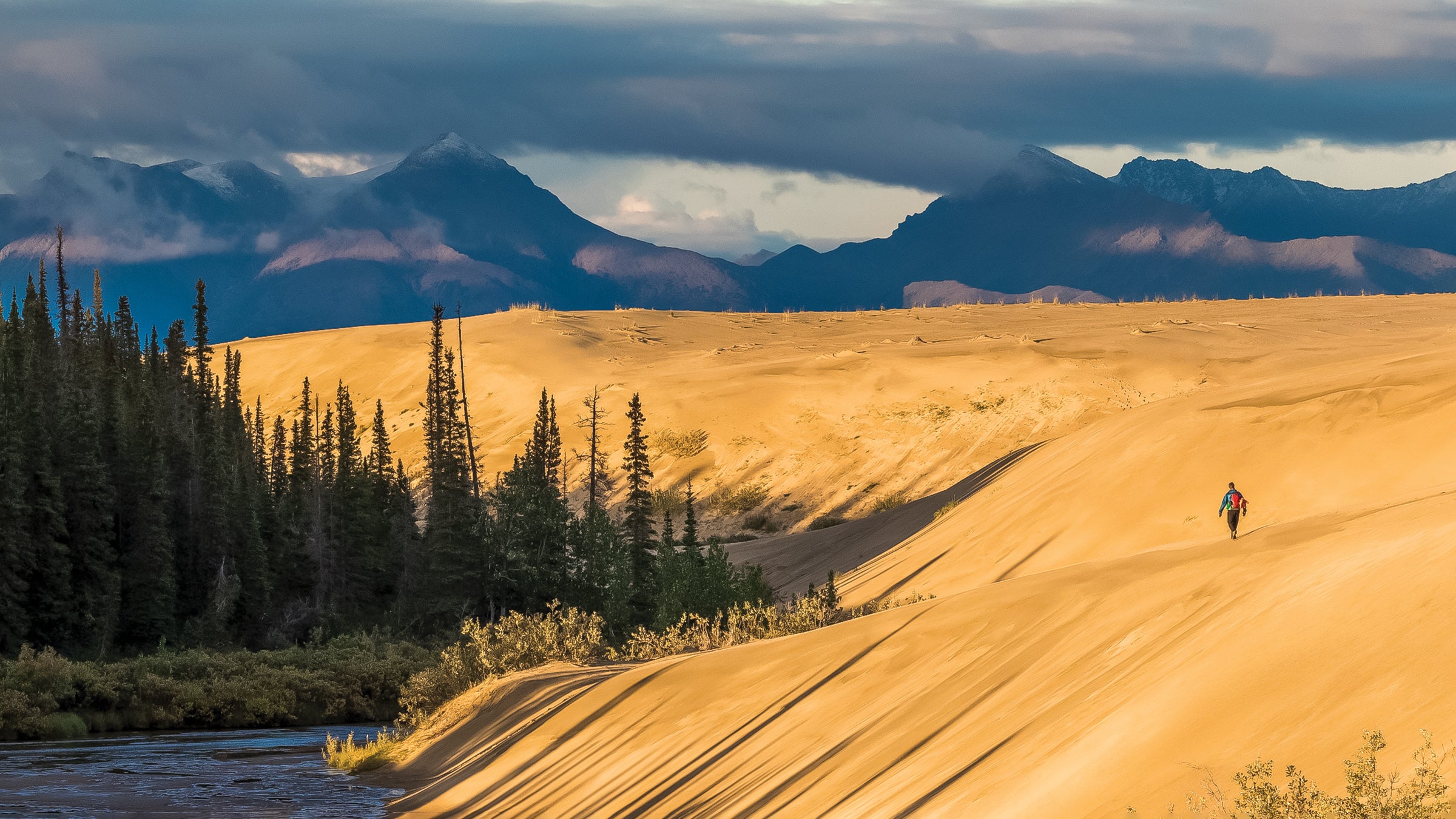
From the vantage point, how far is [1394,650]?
11438 mm

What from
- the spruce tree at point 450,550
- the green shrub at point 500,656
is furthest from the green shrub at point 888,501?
the green shrub at point 500,656

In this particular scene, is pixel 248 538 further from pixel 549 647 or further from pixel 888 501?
pixel 888 501

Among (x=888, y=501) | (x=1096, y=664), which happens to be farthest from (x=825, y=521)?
(x=1096, y=664)

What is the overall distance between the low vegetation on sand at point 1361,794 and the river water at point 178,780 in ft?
65.3

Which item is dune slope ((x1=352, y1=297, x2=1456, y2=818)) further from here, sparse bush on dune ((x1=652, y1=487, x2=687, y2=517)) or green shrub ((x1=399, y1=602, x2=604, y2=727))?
sparse bush on dune ((x1=652, y1=487, x2=687, y2=517))

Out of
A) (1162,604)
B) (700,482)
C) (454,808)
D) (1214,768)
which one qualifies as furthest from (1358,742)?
(700,482)

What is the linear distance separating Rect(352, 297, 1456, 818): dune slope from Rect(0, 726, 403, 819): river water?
6.79ft

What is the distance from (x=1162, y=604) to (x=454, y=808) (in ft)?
43.6

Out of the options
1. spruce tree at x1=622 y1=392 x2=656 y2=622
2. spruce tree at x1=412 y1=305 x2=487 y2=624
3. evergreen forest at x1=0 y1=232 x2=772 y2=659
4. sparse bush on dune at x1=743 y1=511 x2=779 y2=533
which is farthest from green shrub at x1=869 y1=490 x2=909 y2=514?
spruce tree at x1=412 y1=305 x2=487 y2=624

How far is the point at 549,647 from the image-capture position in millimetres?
34375

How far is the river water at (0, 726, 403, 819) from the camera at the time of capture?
87.8 feet

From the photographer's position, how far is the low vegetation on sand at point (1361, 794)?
331 inches

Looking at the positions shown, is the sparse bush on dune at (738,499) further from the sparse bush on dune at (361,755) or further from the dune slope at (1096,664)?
the sparse bush on dune at (361,755)

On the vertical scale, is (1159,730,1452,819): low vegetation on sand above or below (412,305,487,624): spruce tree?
above
